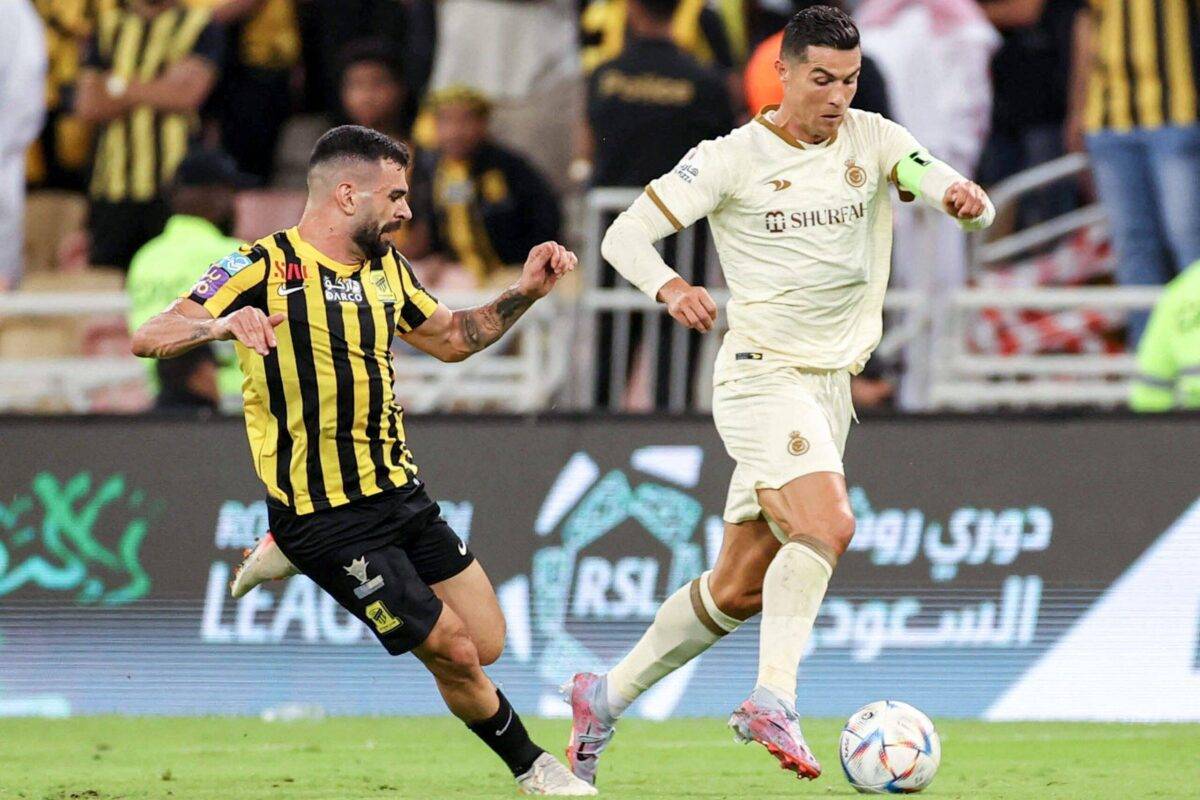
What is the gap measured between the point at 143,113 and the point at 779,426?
24.1ft

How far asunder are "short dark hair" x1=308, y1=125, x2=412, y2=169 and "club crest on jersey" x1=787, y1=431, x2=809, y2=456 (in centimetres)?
161

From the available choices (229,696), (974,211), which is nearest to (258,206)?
(229,696)

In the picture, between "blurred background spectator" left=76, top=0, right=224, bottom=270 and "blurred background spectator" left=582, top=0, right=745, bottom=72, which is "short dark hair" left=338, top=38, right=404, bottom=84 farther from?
"blurred background spectator" left=582, top=0, right=745, bottom=72

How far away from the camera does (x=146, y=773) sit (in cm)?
821

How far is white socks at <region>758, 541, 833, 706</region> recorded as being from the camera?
7098 mm

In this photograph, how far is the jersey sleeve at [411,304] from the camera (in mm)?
7496

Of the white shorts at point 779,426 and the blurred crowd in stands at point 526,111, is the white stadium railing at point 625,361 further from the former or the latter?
the white shorts at point 779,426

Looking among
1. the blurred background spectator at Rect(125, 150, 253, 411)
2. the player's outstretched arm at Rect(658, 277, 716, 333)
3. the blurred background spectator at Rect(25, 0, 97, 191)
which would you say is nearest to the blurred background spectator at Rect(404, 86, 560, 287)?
the blurred background spectator at Rect(125, 150, 253, 411)

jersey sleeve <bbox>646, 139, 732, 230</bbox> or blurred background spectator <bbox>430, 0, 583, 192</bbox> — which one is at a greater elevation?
blurred background spectator <bbox>430, 0, 583, 192</bbox>

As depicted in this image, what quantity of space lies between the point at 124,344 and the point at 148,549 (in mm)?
2547

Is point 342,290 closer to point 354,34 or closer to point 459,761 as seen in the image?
point 459,761

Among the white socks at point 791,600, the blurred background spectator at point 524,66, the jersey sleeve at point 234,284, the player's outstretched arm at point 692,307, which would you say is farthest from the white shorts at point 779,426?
the blurred background spectator at point 524,66

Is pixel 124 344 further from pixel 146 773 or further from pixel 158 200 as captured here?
pixel 146 773

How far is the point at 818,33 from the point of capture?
739 centimetres
